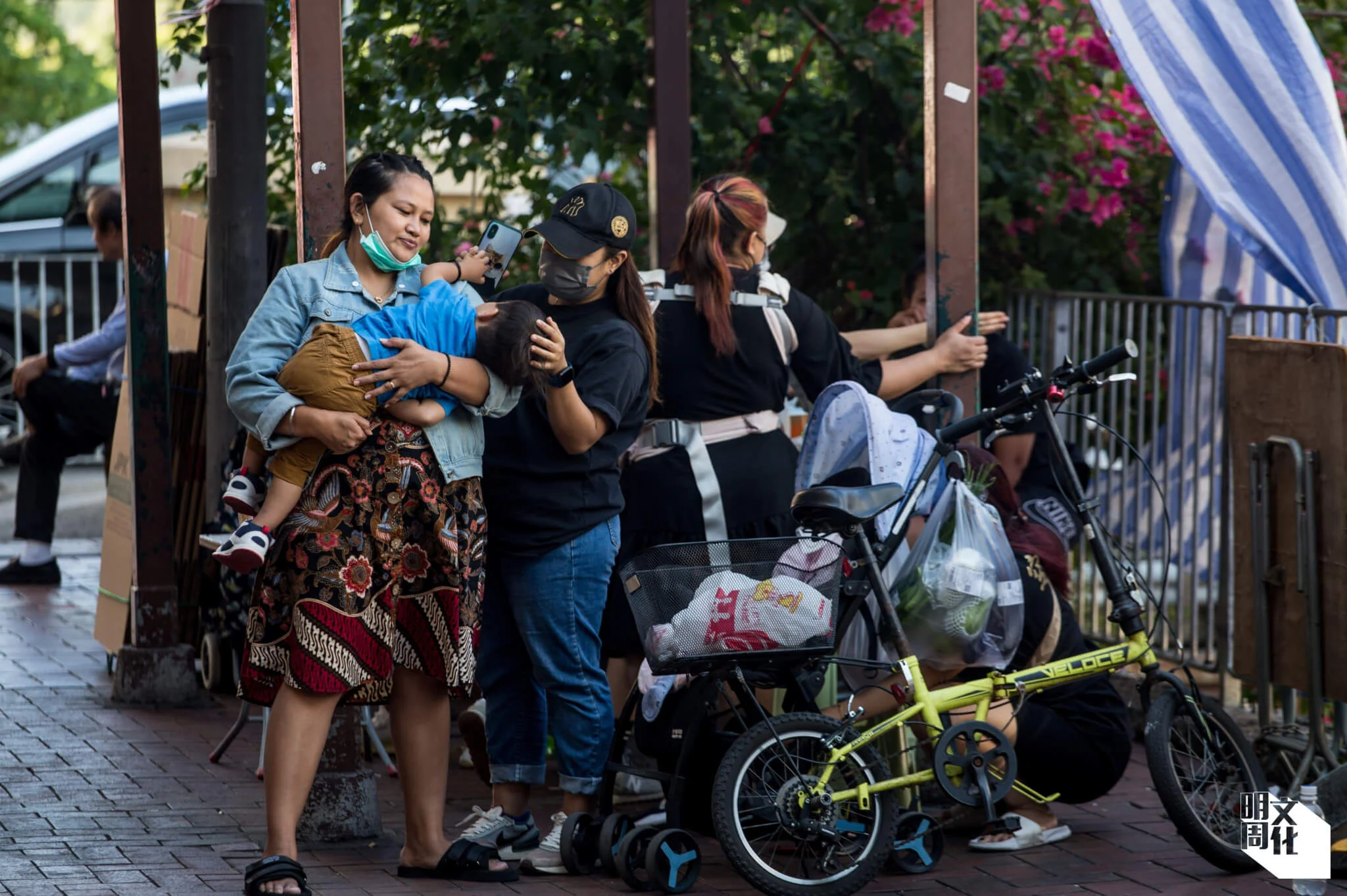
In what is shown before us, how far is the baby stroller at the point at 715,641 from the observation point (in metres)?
4.47

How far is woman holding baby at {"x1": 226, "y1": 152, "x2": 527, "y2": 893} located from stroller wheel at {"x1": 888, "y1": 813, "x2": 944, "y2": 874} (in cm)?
121

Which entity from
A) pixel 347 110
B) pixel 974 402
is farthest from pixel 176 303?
pixel 974 402

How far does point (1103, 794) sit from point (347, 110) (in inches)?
175

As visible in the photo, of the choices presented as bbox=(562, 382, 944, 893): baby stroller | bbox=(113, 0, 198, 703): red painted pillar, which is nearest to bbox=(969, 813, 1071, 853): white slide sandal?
bbox=(562, 382, 944, 893): baby stroller

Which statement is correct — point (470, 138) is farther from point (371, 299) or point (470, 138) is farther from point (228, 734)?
point (371, 299)

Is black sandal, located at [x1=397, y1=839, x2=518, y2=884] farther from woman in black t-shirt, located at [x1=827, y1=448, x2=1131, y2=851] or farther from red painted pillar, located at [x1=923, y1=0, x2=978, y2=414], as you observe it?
red painted pillar, located at [x1=923, y1=0, x2=978, y2=414]

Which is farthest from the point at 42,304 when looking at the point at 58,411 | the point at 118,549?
the point at 118,549

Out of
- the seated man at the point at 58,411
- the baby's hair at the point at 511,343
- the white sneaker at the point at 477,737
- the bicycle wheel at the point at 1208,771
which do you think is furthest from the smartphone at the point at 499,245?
the seated man at the point at 58,411

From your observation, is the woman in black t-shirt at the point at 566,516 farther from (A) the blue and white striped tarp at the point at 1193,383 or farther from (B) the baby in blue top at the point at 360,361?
(A) the blue and white striped tarp at the point at 1193,383

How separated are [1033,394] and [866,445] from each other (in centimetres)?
47

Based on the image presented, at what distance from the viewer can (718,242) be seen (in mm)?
5199

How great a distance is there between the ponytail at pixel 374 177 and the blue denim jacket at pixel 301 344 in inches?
2.9

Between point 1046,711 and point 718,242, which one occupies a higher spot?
point 718,242

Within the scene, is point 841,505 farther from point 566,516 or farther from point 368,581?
point 368,581
